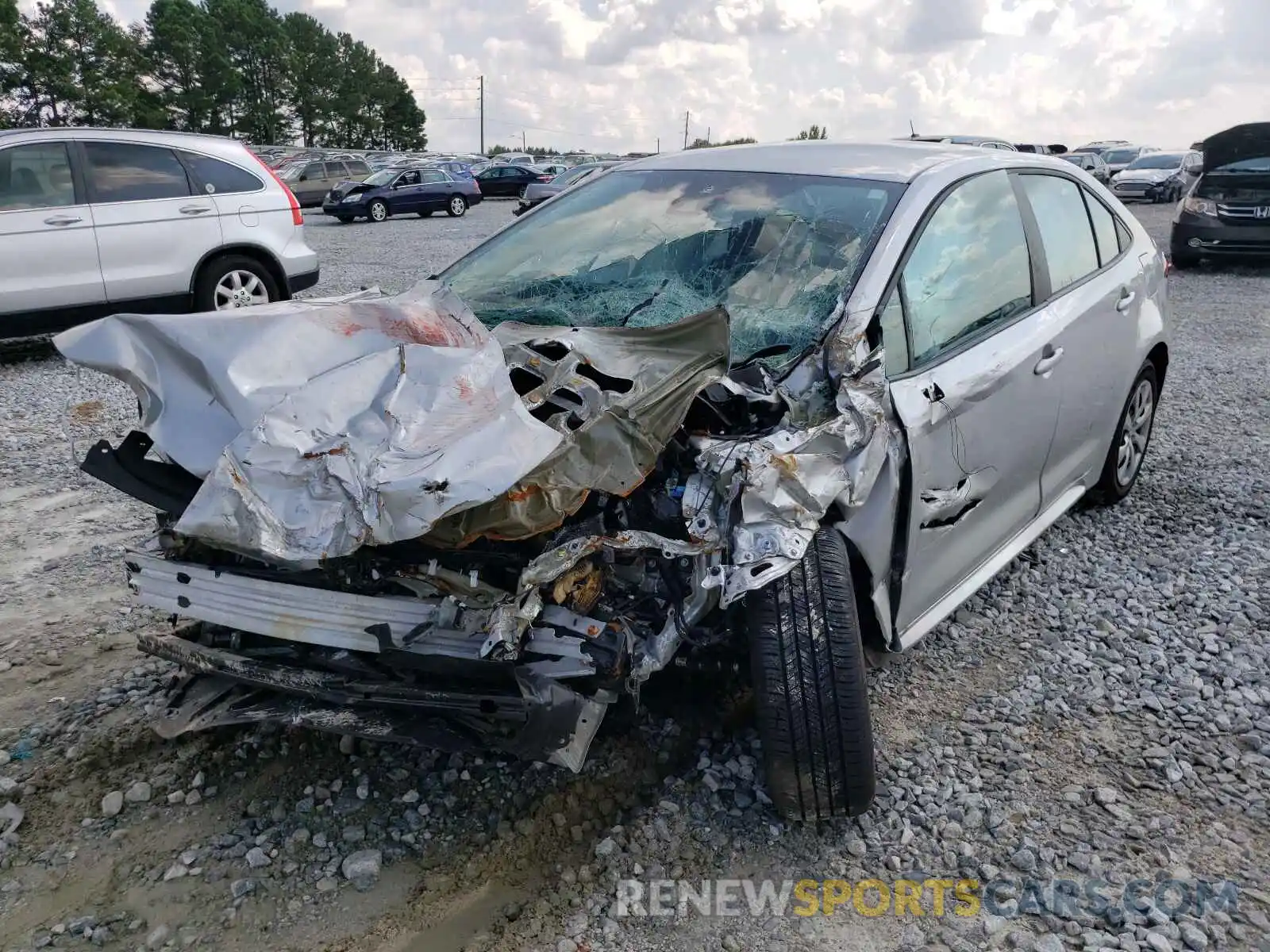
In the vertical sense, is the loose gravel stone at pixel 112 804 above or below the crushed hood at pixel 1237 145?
below

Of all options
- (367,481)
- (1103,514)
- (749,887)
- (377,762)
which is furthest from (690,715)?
(1103,514)

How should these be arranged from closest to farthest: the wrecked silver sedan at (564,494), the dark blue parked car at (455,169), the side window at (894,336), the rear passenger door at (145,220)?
the wrecked silver sedan at (564,494) < the side window at (894,336) < the rear passenger door at (145,220) < the dark blue parked car at (455,169)

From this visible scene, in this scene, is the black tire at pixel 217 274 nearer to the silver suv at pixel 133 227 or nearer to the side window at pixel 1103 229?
the silver suv at pixel 133 227

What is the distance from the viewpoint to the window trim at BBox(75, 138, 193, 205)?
7.21m

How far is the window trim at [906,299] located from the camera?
9.21ft

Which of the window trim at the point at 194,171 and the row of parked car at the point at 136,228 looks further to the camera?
the window trim at the point at 194,171

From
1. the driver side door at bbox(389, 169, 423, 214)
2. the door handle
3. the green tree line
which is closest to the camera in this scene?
the door handle

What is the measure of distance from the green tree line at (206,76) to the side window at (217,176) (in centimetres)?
2979

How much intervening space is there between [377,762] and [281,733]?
36 cm

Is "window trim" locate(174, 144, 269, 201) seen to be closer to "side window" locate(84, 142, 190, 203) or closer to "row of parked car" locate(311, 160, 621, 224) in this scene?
"side window" locate(84, 142, 190, 203)

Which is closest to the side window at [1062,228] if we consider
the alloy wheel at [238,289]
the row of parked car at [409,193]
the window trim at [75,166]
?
the alloy wheel at [238,289]

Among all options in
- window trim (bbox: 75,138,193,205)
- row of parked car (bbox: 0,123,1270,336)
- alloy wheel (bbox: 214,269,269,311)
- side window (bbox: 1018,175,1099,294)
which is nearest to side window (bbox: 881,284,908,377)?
side window (bbox: 1018,175,1099,294)

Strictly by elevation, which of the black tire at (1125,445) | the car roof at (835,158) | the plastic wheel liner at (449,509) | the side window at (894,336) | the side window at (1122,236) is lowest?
the black tire at (1125,445)

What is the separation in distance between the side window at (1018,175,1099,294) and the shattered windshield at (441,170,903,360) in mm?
892
